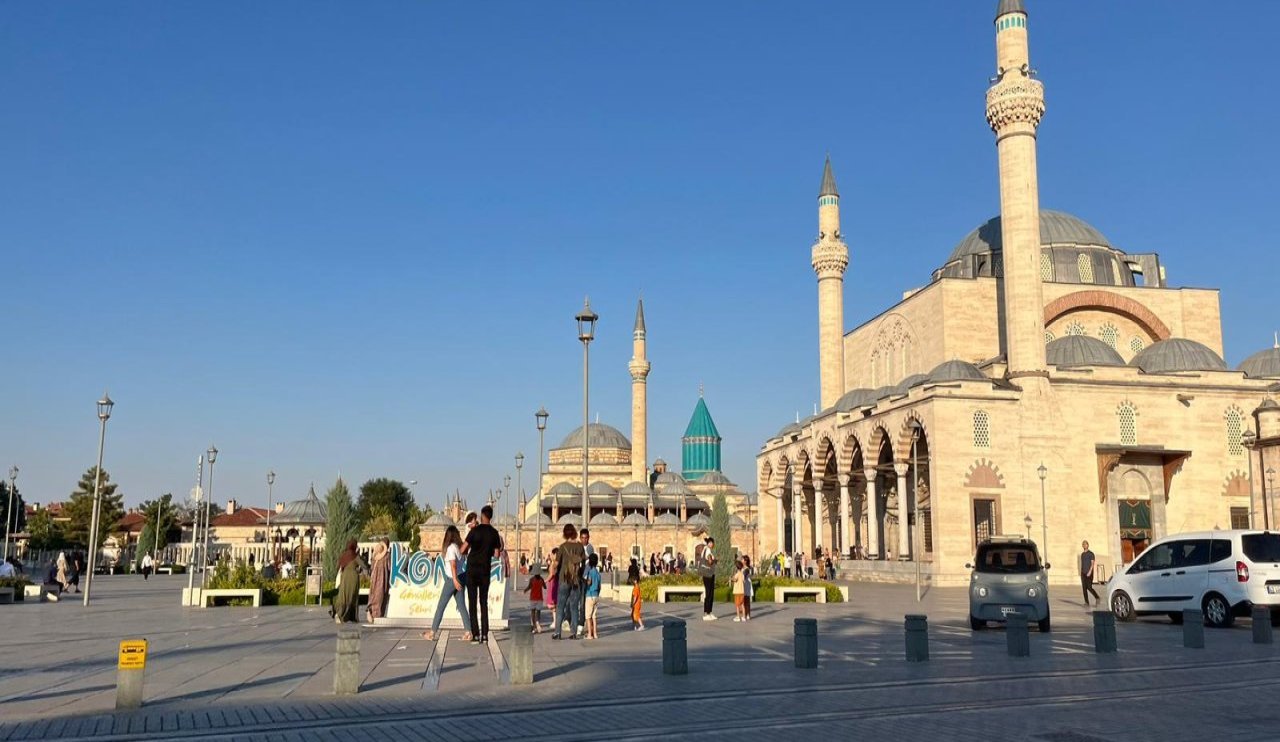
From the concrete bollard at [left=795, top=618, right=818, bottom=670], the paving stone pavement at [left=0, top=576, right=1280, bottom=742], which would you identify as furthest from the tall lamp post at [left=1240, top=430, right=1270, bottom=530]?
the concrete bollard at [left=795, top=618, right=818, bottom=670]

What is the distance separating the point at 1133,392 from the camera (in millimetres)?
42500

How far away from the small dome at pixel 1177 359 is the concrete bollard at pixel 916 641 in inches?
1449

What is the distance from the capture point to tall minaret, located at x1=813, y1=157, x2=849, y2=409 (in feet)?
186

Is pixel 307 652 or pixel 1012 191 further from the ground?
pixel 1012 191

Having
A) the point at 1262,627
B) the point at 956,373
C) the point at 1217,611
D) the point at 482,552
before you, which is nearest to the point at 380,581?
the point at 482,552

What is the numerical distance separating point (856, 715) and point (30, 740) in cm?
634

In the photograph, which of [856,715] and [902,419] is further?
[902,419]

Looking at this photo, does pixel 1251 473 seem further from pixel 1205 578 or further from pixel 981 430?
pixel 1205 578

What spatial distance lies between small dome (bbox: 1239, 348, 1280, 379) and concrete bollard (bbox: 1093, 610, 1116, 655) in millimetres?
40772

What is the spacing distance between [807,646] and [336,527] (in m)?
16.7

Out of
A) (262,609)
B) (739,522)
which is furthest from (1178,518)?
(262,609)

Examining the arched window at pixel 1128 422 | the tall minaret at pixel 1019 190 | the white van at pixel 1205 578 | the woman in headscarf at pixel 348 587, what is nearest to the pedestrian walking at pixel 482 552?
the woman in headscarf at pixel 348 587

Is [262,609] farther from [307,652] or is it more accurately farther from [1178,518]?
[1178,518]

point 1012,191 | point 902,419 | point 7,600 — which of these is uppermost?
point 1012,191
